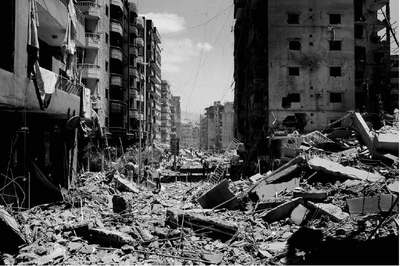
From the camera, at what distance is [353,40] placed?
3784cm

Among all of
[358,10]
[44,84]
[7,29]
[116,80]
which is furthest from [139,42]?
[7,29]

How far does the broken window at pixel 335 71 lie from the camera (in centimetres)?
3751

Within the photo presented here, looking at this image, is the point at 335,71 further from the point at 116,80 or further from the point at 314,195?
the point at 314,195

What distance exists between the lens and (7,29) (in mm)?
11273

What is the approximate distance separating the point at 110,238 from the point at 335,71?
33131 mm

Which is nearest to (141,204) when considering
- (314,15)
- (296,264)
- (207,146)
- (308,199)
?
(308,199)

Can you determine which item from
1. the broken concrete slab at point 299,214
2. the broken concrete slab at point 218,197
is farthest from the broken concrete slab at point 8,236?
the broken concrete slab at point 299,214

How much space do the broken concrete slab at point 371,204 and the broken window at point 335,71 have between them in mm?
27819

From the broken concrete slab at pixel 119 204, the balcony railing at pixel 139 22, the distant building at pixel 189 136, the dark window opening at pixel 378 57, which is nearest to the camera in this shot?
the broken concrete slab at pixel 119 204

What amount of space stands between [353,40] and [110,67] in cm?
2629

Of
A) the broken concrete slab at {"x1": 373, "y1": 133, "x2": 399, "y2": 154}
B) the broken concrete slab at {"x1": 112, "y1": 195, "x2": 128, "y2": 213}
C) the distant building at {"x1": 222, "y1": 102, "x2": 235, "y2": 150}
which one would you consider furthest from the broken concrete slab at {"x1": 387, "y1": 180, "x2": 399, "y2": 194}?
the distant building at {"x1": 222, "y1": 102, "x2": 235, "y2": 150}

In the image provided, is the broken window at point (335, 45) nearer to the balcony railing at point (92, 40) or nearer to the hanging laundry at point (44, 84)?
the balcony railing at point (92, 40)

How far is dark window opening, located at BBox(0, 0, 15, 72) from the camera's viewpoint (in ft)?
36.7

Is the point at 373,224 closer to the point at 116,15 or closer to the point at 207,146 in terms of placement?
the point at 116,15
